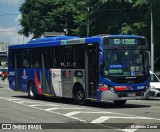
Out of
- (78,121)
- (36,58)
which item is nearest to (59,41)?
(36,58)

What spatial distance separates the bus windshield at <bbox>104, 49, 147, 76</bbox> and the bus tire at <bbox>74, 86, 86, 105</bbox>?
1925mm

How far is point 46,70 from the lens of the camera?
22250mm

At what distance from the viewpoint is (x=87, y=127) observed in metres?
12.2

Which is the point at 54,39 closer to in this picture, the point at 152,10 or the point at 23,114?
the point at 23,114

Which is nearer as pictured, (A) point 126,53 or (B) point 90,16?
(A) point 126,53

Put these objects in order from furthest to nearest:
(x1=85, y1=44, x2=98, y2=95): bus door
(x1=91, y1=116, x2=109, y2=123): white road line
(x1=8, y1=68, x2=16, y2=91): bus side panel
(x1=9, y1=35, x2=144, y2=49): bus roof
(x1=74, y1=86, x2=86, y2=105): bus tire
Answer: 1. (x1=8, y1=68, x2=16, y2=91): bus side panel
2. (x1=74, y1=86, x2=86, y2=105): bus tire
3. (x1=9, y1=35, x2=144, y2=49): bus roof
4. (x1=85, y1=44, x2=98, y2=95): bus door
5. (x1=91, y1=116, x2=109, y2=123): white road line

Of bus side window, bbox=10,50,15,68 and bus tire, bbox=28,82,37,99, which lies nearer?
bus tire, bbox=28,82,37,99

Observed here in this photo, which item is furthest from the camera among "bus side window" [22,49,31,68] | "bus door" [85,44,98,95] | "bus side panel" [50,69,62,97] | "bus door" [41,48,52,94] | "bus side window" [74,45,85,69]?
"bus side window" [22,49,31,68]

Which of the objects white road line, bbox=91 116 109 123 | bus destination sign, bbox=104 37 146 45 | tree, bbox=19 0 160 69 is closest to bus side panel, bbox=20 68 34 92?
bus destination sign, bbox=104 37 146 45

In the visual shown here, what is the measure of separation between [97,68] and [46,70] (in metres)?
4.61

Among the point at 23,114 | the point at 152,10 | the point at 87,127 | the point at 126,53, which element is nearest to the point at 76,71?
the point at 126,53

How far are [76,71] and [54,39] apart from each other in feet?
9.65

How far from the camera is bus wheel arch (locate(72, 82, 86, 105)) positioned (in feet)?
63.9

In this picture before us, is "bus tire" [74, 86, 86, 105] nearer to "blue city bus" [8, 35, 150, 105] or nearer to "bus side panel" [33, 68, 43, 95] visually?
"blue city bus" [8, 35, 150, 105]
